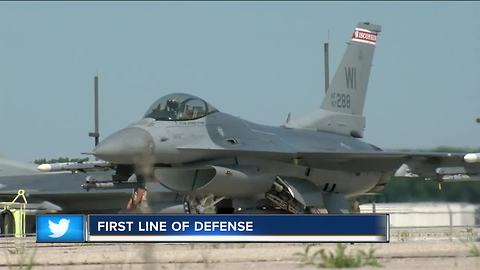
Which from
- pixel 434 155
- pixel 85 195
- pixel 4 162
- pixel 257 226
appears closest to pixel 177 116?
pixel 434 155

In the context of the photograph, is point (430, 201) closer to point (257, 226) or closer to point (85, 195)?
point (257, 226)

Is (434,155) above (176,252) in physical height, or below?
above

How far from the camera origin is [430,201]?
15273 millimetres

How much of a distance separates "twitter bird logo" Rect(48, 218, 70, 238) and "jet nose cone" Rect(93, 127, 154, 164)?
5995mm

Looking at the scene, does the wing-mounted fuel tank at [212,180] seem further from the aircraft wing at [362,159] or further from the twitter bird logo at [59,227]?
the twitter bird logo at [59,227]

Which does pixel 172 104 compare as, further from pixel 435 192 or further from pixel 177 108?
pixel 435 192

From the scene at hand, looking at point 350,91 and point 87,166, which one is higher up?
point 350,91

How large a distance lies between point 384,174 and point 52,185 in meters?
20.7

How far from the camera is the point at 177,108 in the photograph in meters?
20.2

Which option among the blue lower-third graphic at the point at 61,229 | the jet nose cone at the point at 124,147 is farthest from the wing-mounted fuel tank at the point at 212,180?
the blue lower-third graphic at the point at 61,229

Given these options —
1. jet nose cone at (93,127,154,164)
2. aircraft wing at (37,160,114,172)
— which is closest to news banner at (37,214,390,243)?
jet nose cone at (93,127,154,164)

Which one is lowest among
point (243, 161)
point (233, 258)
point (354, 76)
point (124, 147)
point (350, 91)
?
point (233, 258)

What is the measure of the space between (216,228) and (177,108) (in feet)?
25.6

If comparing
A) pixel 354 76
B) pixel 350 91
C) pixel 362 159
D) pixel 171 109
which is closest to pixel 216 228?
pixel 171 109
